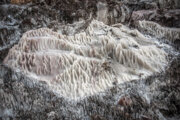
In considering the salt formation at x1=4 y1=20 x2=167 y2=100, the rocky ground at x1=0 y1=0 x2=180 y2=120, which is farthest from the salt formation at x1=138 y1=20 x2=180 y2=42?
the salt formation at x1=4 y1=20 x2=167 y2=100

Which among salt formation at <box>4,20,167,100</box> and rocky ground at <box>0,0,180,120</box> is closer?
rocky ground at <box>0,0,180,120</box>

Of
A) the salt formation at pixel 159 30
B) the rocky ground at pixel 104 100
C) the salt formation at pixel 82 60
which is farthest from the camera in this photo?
the salt formation at pixel 159 30

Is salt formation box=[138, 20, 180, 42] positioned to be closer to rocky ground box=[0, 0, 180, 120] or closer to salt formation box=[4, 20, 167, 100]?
rocky ground box=[0, 0, 180, 120]

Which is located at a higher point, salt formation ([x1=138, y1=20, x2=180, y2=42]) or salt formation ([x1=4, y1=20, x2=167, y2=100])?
salt formation ([x1=138, y1=20, x2=180, y2=42])

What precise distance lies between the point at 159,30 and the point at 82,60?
2136 millimetres

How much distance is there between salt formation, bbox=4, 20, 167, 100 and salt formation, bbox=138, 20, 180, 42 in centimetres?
57

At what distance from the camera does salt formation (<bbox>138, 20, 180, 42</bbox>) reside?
12.7ft

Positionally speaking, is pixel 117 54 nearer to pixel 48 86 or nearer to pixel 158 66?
pixel 158 66

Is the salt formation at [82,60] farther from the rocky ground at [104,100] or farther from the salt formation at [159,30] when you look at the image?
the salt formation at [159,30]

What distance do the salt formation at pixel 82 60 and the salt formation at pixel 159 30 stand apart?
571 millimetres

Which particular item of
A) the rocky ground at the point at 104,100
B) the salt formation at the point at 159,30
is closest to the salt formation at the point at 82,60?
the rocky ground at the point at 104,100

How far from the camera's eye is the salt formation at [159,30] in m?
3.87

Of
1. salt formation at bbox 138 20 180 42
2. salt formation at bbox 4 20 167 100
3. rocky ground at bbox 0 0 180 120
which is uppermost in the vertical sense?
salt formation at bbox 138 20 180 42

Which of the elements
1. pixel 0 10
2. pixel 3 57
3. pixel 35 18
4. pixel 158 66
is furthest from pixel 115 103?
pixel 0 10
